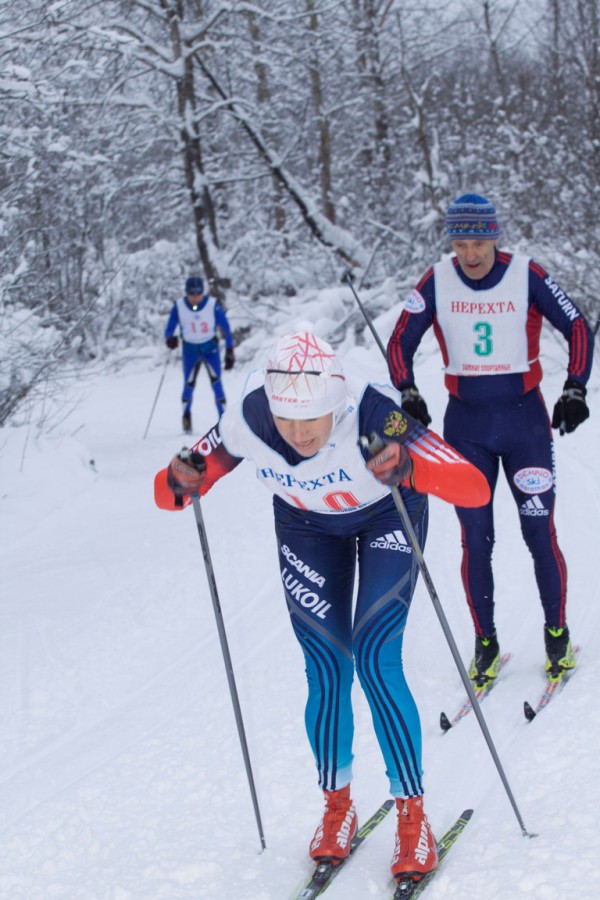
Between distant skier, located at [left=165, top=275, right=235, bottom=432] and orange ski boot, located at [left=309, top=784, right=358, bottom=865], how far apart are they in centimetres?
910

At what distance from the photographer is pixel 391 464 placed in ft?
9.16

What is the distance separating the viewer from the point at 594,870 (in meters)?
2.87

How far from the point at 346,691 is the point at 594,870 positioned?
93cm

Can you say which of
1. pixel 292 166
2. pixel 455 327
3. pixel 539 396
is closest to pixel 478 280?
pixel 455 327

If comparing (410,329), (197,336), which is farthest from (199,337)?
(410,329)

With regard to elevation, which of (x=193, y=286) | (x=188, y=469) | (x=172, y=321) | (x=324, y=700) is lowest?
(x=324, y=700)

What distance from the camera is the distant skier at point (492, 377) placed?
420 centimetres

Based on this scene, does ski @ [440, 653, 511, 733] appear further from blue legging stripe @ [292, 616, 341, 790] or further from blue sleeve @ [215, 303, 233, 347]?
blue sleeve @ [215, 303, 233, 347]

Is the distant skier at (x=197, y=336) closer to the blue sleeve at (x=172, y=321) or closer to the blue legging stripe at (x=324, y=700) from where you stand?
the blue sleeve at (x=172, y=321)

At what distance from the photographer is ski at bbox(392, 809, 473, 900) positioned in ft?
9.65

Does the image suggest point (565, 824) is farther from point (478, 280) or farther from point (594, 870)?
point (478, 280)

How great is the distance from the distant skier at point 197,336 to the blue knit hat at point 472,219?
810cm

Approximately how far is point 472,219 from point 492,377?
0.73 m

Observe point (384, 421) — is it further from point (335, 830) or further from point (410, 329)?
point (410, 329)
